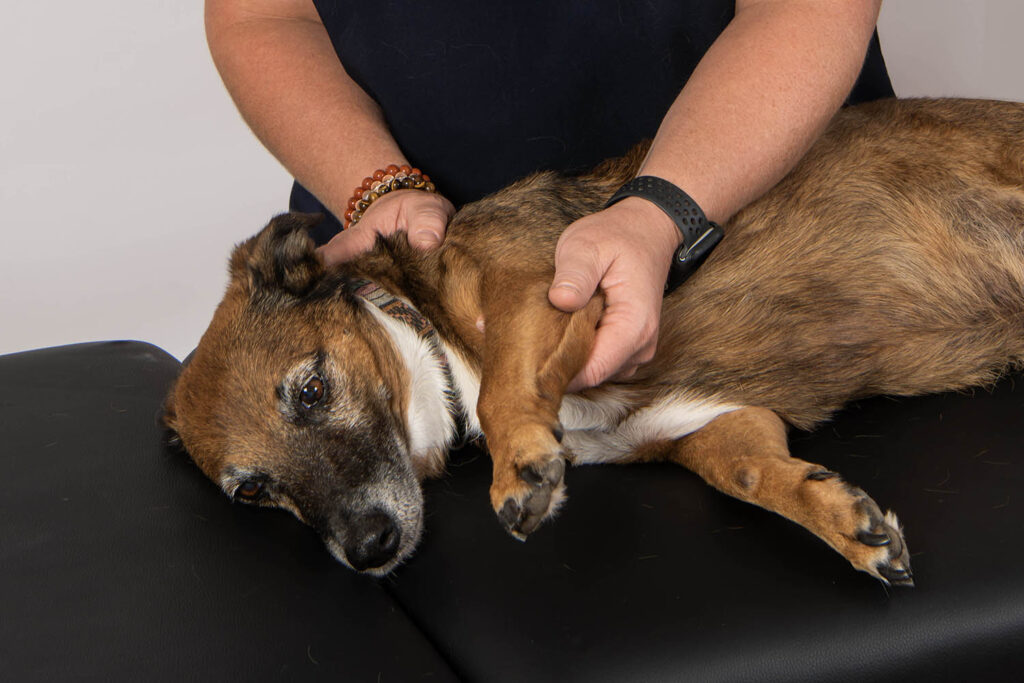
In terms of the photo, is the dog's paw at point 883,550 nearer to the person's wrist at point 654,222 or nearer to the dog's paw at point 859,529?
the dog's paw at point 859,529

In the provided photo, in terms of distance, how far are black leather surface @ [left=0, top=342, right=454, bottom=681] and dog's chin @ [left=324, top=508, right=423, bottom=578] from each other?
0.03 m

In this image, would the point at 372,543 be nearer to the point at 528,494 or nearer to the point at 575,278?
the point at 528,494

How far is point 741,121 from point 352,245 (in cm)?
111

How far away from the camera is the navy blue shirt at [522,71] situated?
105 inches

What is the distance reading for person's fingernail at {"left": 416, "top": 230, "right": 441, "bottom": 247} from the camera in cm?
240

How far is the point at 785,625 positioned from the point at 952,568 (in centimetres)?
29

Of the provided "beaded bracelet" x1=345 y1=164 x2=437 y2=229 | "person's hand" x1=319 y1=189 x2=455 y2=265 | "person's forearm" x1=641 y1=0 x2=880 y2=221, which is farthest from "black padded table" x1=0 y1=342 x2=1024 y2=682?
"beaded bracelet" x1=345 y1=164 x2=437 y2=229

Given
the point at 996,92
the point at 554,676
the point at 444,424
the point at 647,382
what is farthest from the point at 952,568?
the point at 996,92

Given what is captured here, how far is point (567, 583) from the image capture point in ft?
5.13

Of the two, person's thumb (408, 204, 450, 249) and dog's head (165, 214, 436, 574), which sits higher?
person's thumb (408, 204, 450, 249)

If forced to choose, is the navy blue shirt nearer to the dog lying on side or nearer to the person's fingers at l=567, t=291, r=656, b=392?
the dog lying on side

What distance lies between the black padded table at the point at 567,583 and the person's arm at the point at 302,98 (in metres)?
1.05

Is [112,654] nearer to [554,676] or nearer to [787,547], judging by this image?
[554,676]

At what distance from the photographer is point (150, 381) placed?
8.80 ft
